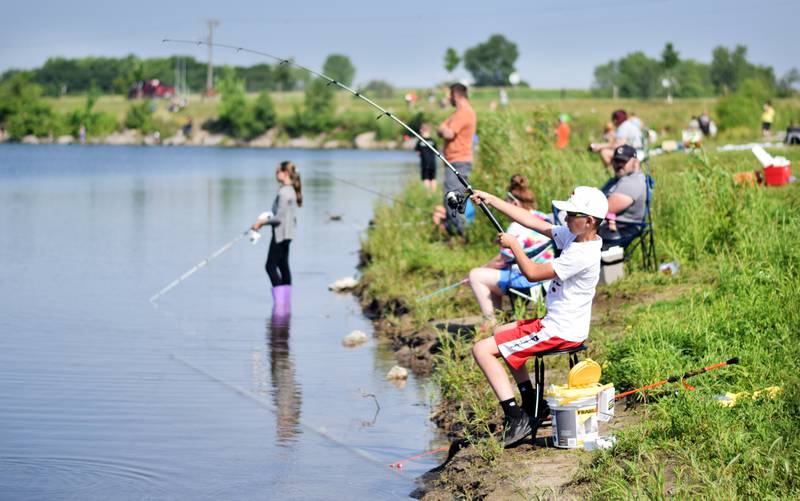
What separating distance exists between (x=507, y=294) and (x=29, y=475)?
Answer: 3779 mm

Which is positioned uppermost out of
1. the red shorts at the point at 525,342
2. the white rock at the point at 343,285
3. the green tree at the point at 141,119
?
the green tree at the point at 141,119

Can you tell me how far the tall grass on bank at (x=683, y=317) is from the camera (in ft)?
18.2

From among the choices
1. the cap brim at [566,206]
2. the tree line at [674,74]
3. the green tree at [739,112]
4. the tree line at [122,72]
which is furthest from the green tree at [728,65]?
the cap brim at [566,206]

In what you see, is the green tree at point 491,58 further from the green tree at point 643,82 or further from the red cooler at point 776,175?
the red cooler at point 776,175

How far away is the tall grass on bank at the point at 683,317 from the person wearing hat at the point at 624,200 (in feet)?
1.24

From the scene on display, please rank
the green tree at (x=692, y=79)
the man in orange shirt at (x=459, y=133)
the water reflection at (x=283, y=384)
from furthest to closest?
the green tree at (x=692, y=79), the man in orange shirt at (x=459, y=133), the water reflection at (x=283, y=384)

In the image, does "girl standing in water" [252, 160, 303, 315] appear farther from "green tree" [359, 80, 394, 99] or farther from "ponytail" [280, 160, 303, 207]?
"green tree" [359, 80, 394, 99]

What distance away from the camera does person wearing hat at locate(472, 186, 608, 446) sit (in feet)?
20.3

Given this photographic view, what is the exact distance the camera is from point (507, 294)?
9125mm

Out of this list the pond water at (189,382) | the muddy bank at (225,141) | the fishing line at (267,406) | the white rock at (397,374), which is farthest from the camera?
the muddy bank at (225,141)

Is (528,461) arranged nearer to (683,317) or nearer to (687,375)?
(687,375)

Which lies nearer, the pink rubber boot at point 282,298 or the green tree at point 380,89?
the pink rubber boot at point 282,298

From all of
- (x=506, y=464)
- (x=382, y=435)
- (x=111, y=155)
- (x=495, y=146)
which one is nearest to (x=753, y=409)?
(x=506, y=464)

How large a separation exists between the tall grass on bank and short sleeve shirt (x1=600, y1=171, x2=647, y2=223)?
0.51 metres
